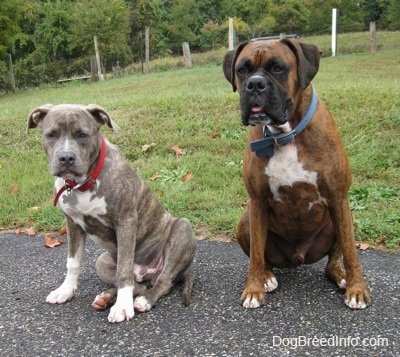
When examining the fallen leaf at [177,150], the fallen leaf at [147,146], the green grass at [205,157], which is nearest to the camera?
the green grass at [205,157]


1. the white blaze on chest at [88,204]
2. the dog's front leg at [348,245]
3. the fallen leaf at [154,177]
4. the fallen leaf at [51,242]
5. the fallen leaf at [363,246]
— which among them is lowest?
the fallen leaf at [51,242]

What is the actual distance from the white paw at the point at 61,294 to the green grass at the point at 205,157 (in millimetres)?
1828

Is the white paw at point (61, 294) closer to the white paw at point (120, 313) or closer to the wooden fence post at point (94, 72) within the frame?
the white paw at point (120, 313)

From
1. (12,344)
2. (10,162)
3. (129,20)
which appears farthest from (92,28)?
(12,344)

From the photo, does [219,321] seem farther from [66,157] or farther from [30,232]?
[30,232]

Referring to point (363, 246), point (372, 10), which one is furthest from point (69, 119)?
point (372, 10)

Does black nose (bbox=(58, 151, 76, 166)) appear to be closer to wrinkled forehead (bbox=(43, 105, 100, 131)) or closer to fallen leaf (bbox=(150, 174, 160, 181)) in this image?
wrinkled forehead (bbox=(43, 105, 100, 131))

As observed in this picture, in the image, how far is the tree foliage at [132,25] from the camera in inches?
1086

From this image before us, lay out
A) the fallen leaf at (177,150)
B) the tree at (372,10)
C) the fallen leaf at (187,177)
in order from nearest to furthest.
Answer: the fallen leaf at (187,177)
the fallen leaf at (177,150)
the tree at (372,10)

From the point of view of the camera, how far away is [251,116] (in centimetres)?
342

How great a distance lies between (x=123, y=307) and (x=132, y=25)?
3034 cm

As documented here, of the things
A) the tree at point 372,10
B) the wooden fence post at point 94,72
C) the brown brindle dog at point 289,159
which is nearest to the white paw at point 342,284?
the brown brindle dog at point 289,159

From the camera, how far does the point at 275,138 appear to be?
138 inches

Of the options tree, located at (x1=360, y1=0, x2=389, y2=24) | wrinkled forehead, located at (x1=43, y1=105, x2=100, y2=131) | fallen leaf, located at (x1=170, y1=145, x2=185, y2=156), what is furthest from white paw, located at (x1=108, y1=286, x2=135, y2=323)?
tree, located at (x1=360, y1=0, x2=389, y2=24)
